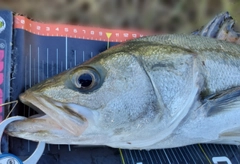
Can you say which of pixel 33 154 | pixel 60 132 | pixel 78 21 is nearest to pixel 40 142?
pixel 33 154

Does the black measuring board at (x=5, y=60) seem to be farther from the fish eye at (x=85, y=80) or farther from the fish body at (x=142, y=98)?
the fish eye at (x=85, y=80)

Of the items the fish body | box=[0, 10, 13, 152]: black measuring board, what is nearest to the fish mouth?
the fish body

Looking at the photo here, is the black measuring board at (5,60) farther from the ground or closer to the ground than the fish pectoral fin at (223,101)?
farther from the ground

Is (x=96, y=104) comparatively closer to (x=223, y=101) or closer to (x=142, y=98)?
(x=142, y=98)

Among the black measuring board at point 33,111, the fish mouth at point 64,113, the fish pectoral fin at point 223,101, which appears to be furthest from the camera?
the black measuring board at point 33,111

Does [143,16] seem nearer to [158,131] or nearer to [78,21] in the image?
[78,21]

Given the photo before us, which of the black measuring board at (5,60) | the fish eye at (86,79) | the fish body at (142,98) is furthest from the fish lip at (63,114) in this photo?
the black measuring board at (5,60)
